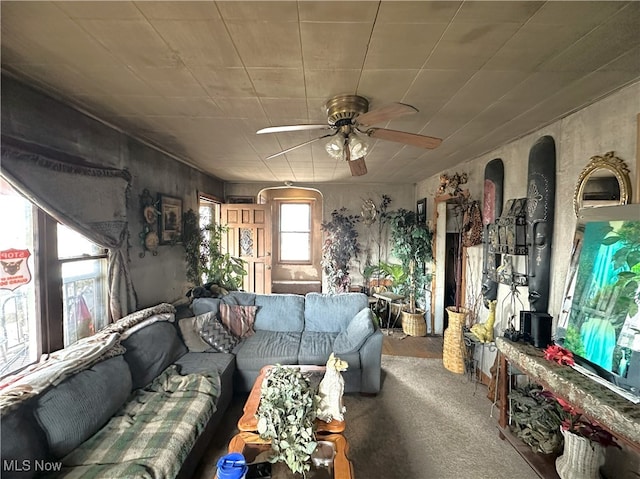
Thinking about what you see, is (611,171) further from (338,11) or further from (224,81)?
(224,81)

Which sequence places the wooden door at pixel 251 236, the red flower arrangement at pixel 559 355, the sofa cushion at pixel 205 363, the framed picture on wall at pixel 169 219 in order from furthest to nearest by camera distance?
the wooden door at pixel 251 236 → the framed picture on wall at pixel 169 219 → the sofa cushion at pixel 205 363 → the red flower arrangement at pixel 559 355

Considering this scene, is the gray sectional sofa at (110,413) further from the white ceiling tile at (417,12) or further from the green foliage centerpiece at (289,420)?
the white ceiling tile at (417,12)

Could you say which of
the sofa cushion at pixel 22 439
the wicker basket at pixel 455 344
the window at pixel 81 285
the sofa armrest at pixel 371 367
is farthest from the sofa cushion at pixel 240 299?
the wicker basket at pixel 455 344

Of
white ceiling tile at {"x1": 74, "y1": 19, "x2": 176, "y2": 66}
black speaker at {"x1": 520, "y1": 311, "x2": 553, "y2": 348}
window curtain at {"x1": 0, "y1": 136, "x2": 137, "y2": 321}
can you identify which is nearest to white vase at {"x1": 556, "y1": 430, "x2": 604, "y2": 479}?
black speaker at {"x1": 520, "y1": 311, "x2": 553, "y2": 348}

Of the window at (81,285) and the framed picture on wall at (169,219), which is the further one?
the framed picture on wall at (169,219)

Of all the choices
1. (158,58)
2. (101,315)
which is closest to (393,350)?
(101,315)

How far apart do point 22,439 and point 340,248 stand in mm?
4482

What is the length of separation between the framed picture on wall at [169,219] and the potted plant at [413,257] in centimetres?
328

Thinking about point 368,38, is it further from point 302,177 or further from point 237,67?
point 302,177

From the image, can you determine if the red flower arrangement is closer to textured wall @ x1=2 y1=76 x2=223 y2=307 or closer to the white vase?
the white vase

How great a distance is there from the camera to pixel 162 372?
228cm

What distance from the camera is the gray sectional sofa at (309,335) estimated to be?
2.68 m

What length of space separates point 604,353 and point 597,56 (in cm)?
148

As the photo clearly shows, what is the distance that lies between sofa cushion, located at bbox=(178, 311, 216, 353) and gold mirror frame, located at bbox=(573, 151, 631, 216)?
10.5ft
